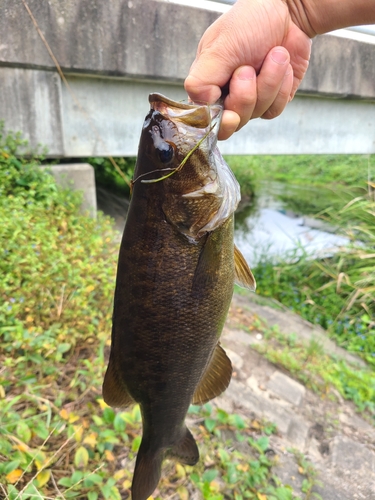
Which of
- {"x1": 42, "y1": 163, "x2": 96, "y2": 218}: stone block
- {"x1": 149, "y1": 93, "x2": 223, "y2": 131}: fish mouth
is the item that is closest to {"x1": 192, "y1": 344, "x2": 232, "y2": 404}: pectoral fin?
{"x1": 149, "y1": 93, "x2": 223, "y2": 131}: fish mouth

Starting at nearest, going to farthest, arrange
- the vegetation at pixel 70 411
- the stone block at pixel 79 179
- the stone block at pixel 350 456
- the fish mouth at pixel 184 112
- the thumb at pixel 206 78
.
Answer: the fish mouth at pixel 184 112 < the thumb at pixel 206 78 < the vegetation at pixel 70 411 < the stone block at pixel 350 456 < the stone block at pixel 79 179

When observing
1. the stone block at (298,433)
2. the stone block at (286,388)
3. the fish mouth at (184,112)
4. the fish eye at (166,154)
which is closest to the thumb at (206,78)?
the fish mouth at (184,112)

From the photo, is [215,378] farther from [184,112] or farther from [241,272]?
[184,112]

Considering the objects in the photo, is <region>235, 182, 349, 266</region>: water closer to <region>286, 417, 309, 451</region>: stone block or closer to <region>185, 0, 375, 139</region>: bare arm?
<region>286, 417, 309, 451</region>: stone block

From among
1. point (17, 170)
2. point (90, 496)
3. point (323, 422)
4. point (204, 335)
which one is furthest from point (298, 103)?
point (90, 496)

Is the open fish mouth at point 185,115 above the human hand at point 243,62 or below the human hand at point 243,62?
below

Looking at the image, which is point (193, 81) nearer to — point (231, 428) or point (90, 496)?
point (90, 496)

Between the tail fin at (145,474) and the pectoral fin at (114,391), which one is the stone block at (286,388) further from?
the pectoral fin at (114,391)

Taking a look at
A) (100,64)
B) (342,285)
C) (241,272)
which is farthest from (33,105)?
(342,285)
